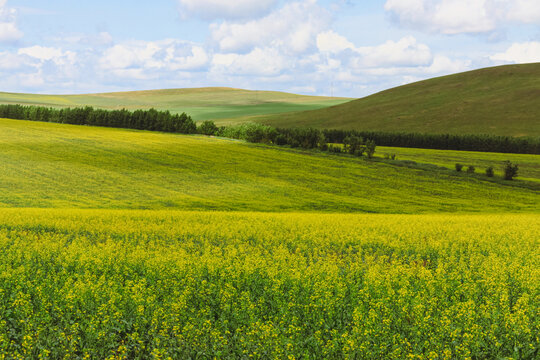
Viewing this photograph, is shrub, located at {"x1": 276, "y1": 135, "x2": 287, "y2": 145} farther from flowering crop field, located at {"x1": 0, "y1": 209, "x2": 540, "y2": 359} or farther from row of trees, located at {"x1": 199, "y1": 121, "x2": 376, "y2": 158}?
flowering crop field, located at {"x1": 0, "y1": 209, "x2": 540, "y2": 359}

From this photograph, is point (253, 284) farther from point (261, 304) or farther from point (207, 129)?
point (207, 129)

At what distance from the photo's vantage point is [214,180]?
151 ft

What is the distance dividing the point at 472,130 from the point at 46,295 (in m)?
128

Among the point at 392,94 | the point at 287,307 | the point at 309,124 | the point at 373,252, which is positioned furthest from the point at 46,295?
the point at 392,94

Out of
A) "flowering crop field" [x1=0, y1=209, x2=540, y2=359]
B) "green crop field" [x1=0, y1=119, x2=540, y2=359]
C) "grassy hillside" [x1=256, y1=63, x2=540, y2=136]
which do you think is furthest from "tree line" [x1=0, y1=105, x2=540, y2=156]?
"flowering crop field" [x1=0, y1=209, x2=540, y2=359]

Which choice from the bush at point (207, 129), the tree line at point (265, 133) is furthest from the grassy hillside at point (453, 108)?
the bush at point (207, 129)

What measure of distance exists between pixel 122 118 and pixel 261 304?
88.4 metres

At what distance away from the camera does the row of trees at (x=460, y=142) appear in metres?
100

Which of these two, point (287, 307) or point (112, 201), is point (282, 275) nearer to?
point (287, 307)

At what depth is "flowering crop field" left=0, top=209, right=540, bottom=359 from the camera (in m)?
7.96

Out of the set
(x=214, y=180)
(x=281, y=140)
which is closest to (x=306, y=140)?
(x=281, y=140)

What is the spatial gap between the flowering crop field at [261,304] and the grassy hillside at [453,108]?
118 m

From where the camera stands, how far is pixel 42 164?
4828 centimetres

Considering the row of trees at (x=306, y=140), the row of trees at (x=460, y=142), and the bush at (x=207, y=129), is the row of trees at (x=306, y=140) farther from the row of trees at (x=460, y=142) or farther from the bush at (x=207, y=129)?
the row of trees at (x=460, y=142)
